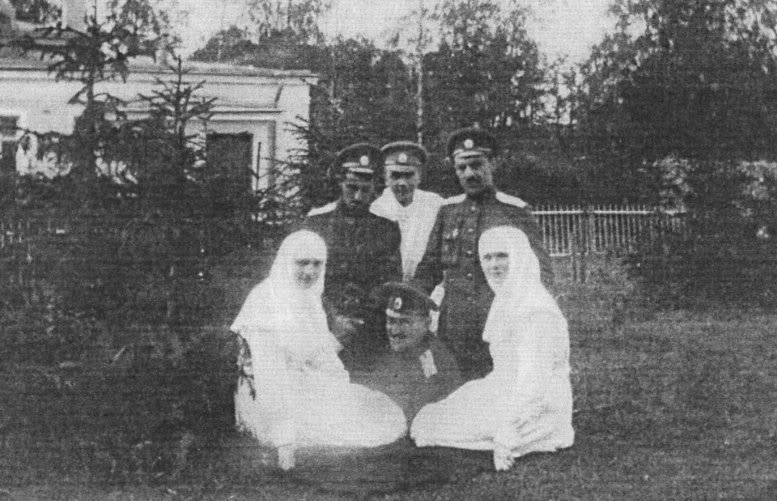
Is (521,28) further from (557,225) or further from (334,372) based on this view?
(334,372)

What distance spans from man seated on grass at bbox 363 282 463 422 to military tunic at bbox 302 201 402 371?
10 cm

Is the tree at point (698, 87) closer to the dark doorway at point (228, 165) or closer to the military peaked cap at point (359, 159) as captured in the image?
the military peaked cap at point (359, 159)

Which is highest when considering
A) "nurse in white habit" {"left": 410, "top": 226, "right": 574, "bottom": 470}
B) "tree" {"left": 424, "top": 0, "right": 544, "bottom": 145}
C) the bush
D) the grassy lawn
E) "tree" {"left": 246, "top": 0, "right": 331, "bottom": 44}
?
"tree" {"left": 246, "top": 0, "right": 331, "bottom": 44}

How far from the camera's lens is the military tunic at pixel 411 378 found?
484cm

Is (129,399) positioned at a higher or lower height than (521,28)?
lower

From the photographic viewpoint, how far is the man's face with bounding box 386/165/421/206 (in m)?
5.06

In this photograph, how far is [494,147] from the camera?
5160 mm

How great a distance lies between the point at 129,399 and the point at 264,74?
1053 cm

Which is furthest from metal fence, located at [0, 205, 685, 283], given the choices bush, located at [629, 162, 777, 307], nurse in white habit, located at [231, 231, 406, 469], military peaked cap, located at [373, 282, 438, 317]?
nurse in white habit, located at [231, 231, 406, 469]

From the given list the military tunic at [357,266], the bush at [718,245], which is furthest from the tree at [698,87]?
the military tunic at [357,266]

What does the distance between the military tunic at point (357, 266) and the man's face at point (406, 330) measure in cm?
11

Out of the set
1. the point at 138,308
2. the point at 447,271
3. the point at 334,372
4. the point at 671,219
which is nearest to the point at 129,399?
the point at 138,308

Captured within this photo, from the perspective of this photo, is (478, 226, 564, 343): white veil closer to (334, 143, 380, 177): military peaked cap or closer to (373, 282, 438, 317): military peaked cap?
(373, 282, 438, 317): military peaked cap

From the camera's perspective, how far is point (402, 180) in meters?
5.08
